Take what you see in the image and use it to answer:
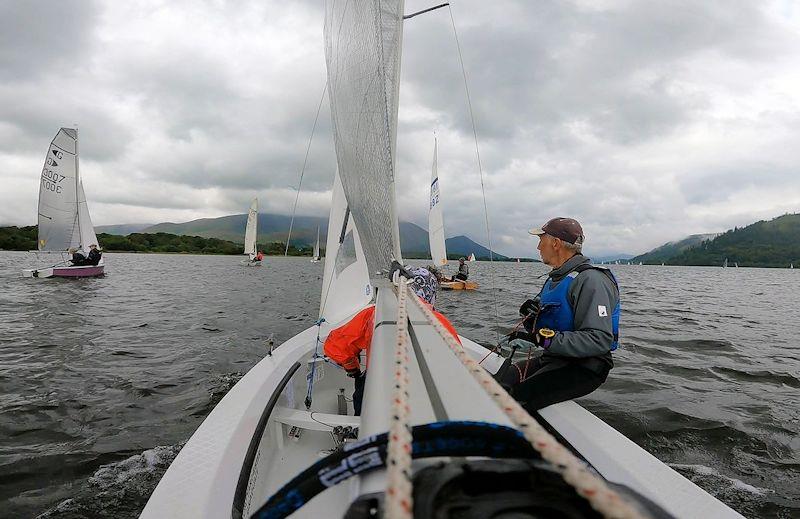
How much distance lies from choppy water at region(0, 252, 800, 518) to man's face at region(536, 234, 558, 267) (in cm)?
214

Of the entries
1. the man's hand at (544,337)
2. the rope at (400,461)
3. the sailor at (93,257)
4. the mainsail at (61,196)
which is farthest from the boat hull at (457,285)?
the mainsail at (61,196)

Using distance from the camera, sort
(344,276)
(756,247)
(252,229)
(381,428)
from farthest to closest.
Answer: (756,247) < (252,229) < (344,276) < (381,428)

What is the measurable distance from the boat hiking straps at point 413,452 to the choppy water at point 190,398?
267 cm

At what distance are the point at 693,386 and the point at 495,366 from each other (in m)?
4.06

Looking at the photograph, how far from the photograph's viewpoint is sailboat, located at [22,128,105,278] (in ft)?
70.6

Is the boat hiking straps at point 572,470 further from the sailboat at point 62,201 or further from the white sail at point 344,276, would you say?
the sailboat at point 62,201

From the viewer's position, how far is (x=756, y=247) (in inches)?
5842

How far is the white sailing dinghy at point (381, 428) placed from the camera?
2.33 ft

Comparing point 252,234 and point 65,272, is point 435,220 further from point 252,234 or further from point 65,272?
point 252,234

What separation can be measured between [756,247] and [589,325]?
19671 centimetres

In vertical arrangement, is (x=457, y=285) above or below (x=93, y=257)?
below

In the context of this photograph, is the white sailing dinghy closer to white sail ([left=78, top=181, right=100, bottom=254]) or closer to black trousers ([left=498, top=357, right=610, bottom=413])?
black trousers ([left=498, top=357, right=610, bottom=413])

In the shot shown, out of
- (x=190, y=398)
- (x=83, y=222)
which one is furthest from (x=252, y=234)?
(x=190, y=398)

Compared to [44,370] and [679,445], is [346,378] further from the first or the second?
[44,370]
